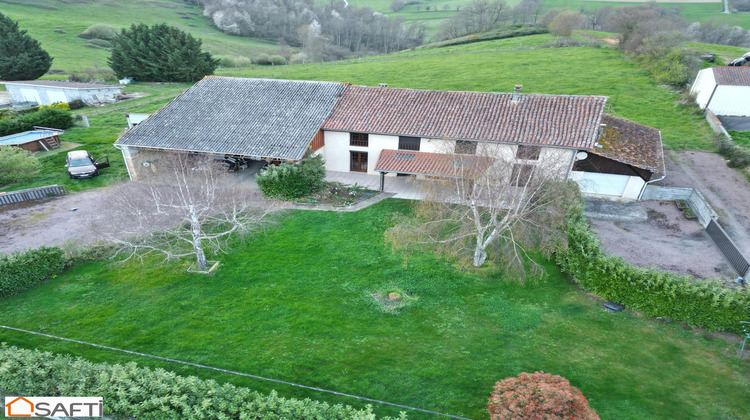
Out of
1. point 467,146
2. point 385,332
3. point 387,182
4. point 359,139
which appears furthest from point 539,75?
point 385,332

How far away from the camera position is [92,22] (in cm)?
8525

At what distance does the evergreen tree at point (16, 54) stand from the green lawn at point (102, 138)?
11.1m

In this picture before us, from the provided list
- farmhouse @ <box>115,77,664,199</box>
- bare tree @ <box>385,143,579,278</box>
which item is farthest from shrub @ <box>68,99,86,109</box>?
bare tree @ <box>385,143,579,278</box>

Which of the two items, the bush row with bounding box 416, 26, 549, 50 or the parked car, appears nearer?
the parked car

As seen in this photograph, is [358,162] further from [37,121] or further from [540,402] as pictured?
[37,121]

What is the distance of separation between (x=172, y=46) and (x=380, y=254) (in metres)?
50.5

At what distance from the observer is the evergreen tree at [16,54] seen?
1821 inches

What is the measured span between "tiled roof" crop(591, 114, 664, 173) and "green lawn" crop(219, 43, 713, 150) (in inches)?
319

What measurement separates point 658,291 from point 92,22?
11483 cm

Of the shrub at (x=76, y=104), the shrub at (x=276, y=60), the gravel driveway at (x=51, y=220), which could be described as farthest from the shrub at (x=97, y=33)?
the gravel driveway at (x=51, y=220)

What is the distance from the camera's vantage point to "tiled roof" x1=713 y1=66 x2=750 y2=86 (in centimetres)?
3316

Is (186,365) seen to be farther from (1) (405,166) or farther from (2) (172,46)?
(2) (172,46)

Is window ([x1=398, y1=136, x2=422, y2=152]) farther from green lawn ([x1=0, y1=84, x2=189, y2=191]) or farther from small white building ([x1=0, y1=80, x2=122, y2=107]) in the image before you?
small white building ([x1=0, y1=80, x2=122, y2=107])

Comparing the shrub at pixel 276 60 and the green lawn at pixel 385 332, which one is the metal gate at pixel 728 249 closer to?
the green lawn at pixel 385 332
